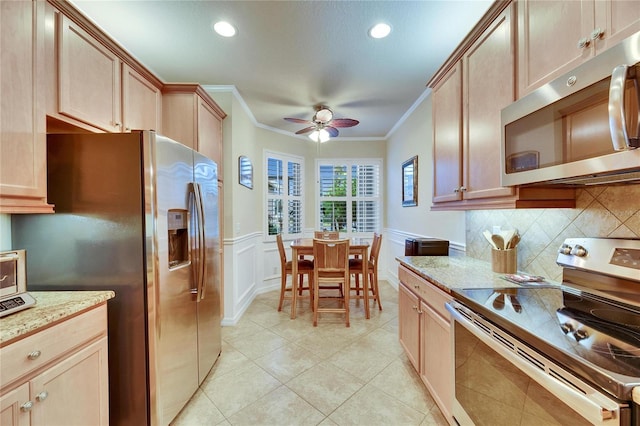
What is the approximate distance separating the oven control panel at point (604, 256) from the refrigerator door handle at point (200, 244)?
7.01 ft

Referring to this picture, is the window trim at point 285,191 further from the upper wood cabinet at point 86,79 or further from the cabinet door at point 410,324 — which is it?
the cabinet door at point 410,324

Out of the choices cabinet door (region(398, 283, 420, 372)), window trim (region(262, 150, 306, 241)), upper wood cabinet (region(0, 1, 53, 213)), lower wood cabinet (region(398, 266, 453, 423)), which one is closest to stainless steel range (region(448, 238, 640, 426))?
lower wood cabinet (region(398, 266, 453, 423))

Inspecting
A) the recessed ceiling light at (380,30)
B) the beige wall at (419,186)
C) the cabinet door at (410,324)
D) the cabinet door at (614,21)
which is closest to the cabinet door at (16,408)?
the cabinet door at (410,324)

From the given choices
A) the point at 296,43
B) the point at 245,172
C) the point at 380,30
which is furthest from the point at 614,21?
the point at 245,172

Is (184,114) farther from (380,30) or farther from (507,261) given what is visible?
(507,261)

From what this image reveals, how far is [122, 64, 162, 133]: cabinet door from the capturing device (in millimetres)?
2002

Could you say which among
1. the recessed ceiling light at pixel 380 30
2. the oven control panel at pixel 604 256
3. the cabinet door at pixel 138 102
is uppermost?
the recessed ceiling light at pixel 380 30

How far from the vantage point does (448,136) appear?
1981mm

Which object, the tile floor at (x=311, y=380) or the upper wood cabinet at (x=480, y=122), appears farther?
the tile floor at (x=311, y=380)

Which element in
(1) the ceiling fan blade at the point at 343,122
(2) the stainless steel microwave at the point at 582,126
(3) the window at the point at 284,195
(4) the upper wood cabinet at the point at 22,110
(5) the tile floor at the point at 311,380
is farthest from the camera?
(3) the window at the point at 284,195

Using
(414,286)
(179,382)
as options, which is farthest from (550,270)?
(179,382)

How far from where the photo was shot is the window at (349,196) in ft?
16.5

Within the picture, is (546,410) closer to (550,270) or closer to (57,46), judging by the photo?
(550,270)

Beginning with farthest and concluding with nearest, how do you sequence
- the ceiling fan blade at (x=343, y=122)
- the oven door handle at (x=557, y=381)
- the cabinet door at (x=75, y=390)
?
the ceiling fan blade at (x=343, y=122) → the cabinet door at (x=75, y=390) → the oven door handle at (x=557, y=381)
